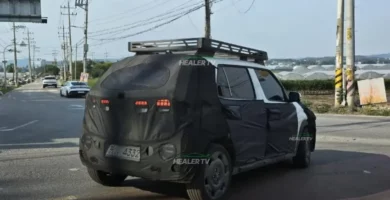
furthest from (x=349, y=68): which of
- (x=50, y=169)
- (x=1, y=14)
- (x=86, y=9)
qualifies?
Answer: (x=86, y=9)

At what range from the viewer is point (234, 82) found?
20.3 ft

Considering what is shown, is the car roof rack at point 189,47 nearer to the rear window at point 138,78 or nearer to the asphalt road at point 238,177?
the rear window at point 138,78

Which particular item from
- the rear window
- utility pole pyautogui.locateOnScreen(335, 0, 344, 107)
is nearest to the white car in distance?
utility pole pyautogui.locateOnScreen(335, 0, 344, 107)

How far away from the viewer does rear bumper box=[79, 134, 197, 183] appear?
525 cm

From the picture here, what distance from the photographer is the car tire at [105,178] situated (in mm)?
6289

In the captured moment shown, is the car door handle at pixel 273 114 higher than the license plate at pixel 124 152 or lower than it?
higher

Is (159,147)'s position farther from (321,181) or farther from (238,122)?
(321,181)

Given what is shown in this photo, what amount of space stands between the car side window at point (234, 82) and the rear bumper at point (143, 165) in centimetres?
110

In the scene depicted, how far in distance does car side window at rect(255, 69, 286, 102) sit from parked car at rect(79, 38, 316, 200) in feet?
0.93

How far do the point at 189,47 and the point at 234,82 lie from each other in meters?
0.79
